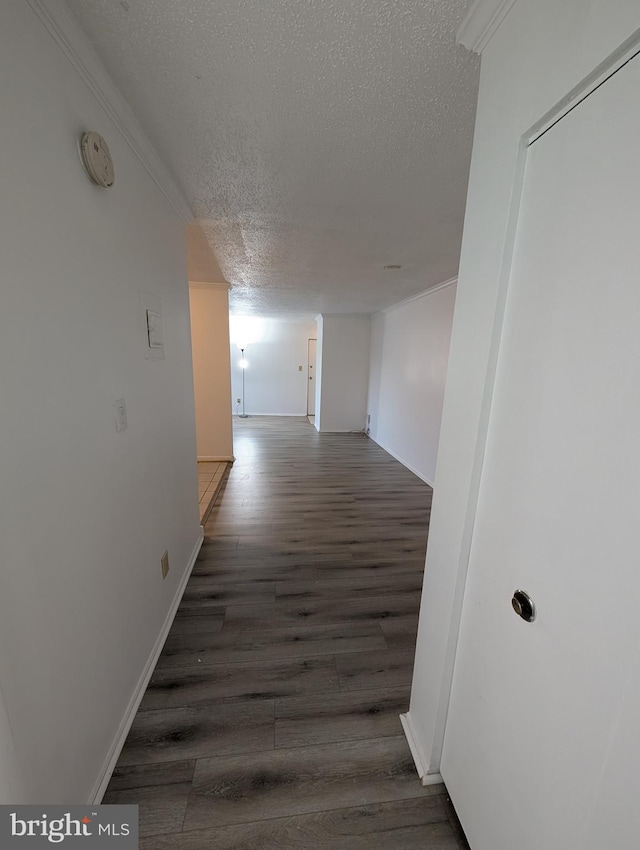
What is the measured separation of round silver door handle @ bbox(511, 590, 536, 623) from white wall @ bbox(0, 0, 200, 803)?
1146 mm

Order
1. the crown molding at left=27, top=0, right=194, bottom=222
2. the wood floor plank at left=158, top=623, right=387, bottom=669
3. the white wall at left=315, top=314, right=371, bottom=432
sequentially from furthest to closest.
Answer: the white wall at left=315, top=314, right=371, bottom=432 < the wood floor plank at left=158, top=623, right=387, bottom=669 < the crown molding at left=27, top=0, right=194, bottom=222

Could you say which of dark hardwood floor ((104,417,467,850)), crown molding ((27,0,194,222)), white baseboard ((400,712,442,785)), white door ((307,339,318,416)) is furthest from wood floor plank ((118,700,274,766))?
white door ((307,339,318,416))

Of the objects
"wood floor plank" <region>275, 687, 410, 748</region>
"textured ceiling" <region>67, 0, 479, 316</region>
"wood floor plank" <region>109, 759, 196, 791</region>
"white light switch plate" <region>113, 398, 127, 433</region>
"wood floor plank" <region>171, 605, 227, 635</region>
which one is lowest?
"wood floor plank" <region>171, 605, 227, 635</region>

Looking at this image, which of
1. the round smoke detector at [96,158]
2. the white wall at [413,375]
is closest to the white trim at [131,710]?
the round smoke detector at [96,158]

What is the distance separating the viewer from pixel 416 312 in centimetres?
425

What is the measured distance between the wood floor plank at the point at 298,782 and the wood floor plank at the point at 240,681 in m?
0.23

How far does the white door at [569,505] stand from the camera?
501 millimetres

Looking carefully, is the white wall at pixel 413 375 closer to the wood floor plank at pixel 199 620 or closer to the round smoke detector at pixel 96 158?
the wood floor plank at pixel 199 620

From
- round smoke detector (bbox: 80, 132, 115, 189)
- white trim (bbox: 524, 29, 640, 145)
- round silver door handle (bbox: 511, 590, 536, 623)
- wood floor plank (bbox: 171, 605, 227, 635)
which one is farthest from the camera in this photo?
wood floor plank (bbox: 171, 605, 227, 635)

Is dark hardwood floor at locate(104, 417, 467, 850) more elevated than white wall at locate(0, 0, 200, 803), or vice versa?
white wall at locate(0, 0, 200, 803)

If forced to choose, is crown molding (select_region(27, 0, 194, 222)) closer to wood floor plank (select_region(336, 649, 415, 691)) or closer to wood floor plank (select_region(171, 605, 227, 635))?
wood floor plank (select_region(171, 605, 227, 635))

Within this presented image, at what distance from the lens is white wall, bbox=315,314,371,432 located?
602 centimetres

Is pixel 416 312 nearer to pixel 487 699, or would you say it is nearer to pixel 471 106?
pixel 471 106

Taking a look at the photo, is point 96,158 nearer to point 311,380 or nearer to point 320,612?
point 320,612
